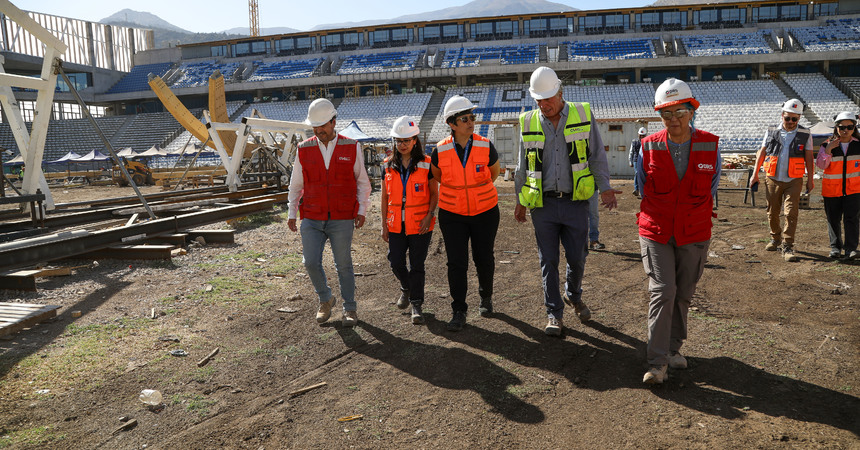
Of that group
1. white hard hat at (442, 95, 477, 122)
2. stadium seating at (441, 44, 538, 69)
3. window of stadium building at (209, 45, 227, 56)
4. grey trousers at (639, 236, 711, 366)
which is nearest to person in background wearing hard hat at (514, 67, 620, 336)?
white hard hat at (442, 95, 477, 122)

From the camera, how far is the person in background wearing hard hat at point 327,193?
14.8ft

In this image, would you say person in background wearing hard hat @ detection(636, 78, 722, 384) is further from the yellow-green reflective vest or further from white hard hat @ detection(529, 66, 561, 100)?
white hard hat @ detection(529, 66, 561, 100)

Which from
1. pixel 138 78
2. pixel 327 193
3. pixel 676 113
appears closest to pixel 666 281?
pixel 676 113

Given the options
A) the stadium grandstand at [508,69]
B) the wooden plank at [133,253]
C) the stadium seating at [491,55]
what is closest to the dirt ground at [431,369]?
the wooden plank at [133,253]

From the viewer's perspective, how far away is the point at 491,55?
4219cm

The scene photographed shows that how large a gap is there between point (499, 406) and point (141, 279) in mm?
4980

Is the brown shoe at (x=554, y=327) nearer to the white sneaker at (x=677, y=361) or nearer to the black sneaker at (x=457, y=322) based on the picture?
the black sneaker at (x=457, y=322)

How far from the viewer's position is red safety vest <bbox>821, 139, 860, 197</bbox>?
6641 millimetres

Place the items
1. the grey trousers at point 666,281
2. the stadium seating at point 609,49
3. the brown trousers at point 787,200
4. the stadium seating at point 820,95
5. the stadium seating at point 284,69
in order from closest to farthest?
the grey trousers at point 666,281 < the brown trousers at point 787,200 < the stadium seating at point 820,95 < the stadium seating at point 609,49 < the stadium seating at point 284,69

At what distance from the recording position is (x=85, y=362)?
393cm

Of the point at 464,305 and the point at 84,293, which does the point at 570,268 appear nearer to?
the point at 464,305

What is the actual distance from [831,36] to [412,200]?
1786 inches

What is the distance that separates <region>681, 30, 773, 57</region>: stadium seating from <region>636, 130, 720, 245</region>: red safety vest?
39906mm

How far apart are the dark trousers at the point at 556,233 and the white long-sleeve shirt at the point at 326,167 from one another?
56.3 inches
